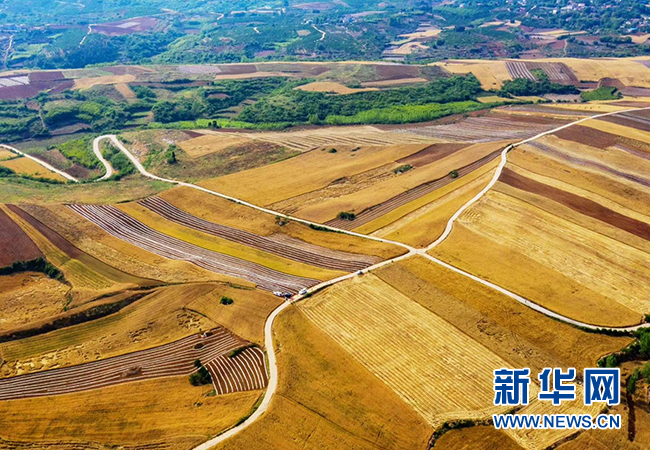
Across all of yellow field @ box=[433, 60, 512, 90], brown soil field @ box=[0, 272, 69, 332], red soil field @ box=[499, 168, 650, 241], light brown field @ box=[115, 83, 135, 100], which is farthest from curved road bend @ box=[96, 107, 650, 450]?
light brown field @ box=[115, 83, 135, 100]

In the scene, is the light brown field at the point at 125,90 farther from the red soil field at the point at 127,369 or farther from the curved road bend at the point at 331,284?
the red soil field at the point at 127,369

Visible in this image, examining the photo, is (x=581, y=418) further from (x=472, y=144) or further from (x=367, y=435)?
(x=472, y=144)

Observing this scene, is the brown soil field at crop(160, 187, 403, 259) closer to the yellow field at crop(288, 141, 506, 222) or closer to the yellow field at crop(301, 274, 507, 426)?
the yellow field at crop(288, 141, 506, 222)

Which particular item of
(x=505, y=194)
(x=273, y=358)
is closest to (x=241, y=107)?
(x=505, y=194)

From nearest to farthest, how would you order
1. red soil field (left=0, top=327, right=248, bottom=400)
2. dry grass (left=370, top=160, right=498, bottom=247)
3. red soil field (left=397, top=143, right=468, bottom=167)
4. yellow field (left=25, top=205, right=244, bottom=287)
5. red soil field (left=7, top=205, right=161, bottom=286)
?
red soil field (left=0, top=327, right=248, bottom=400) → red soil field (left=7, top=205, right=161, bottom=286) → yellow field (left=25, top=205, right=244, bottom=287) → dry grass (left=370, top=160, right=498, bottom=247) → red soil field (left=397, top=143, right=468, bottom=167)

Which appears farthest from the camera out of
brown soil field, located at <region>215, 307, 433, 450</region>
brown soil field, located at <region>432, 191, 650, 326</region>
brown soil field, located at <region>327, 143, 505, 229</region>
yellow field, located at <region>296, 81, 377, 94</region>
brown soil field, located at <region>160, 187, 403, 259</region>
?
yellow field, located at <region>296, 81, 377, 94</region>

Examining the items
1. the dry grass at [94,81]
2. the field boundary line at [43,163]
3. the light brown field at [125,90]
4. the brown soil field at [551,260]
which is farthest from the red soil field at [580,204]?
the dry grass at [94,81]
